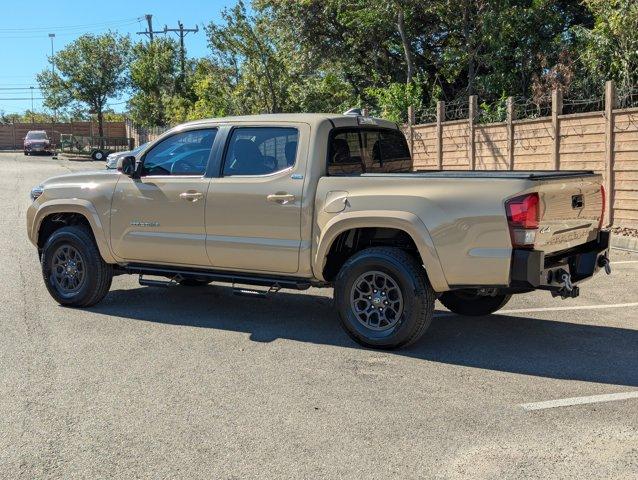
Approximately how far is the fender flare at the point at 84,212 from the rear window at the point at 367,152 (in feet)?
8.38

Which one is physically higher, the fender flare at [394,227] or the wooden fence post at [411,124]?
the wooden fence post at [411,124]

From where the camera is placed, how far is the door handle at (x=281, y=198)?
621 cm

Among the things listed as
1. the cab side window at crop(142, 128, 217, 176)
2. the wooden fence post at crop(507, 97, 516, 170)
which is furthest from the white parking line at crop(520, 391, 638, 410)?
the wooden fence post at crop(507, 97, 516, 170)

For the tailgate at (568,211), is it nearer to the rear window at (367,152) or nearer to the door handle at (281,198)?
the rear window at (367,152)

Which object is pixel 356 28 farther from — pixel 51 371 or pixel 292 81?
pixel 51 371

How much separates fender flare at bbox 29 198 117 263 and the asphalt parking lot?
66cm

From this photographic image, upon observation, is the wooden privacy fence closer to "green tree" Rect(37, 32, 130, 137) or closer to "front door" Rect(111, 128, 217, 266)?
"front door" Rect(111, 128, 217, 266)

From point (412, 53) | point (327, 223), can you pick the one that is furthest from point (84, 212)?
point (412, 53)

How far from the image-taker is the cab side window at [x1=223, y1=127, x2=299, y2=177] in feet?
21.1

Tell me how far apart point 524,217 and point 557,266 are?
2.21 ft

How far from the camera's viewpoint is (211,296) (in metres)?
8.23

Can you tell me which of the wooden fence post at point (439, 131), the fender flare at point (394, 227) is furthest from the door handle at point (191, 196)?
the wooden fence post at point (439, 131)

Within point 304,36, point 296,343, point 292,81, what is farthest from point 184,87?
point 296,343

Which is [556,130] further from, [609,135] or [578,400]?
[578,400]
